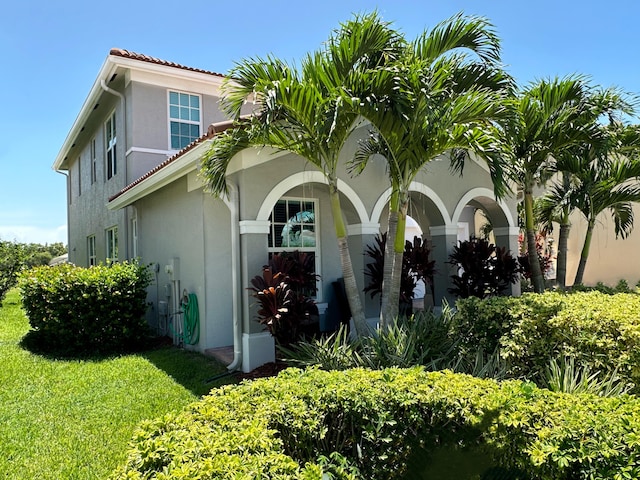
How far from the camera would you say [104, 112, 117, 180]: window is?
1454 centimetres

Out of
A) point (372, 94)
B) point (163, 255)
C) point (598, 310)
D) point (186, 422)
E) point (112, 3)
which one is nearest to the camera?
point (186, 422)

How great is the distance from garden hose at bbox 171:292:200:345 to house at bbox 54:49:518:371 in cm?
17

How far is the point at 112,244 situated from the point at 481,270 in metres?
12.4

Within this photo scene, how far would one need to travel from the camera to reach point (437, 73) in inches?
240

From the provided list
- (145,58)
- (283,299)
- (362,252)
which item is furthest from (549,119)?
(145,58)

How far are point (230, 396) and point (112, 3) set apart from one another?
10.4m

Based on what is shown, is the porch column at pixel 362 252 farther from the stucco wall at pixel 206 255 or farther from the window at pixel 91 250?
the window at pixel 91 250

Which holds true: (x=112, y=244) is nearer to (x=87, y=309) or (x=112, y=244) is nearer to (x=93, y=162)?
(x=93, y=162)

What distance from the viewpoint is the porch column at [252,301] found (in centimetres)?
740

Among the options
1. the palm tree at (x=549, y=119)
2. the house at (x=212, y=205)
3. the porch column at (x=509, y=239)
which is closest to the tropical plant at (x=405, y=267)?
the house at (x=212, y=205)

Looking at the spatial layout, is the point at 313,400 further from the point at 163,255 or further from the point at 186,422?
the point at 163,255

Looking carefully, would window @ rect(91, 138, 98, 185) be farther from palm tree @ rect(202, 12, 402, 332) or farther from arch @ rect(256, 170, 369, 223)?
palm tree @ rect(202, 12, 402, 332)

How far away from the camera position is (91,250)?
18.4 m

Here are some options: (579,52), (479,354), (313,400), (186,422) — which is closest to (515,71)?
(579,52)
